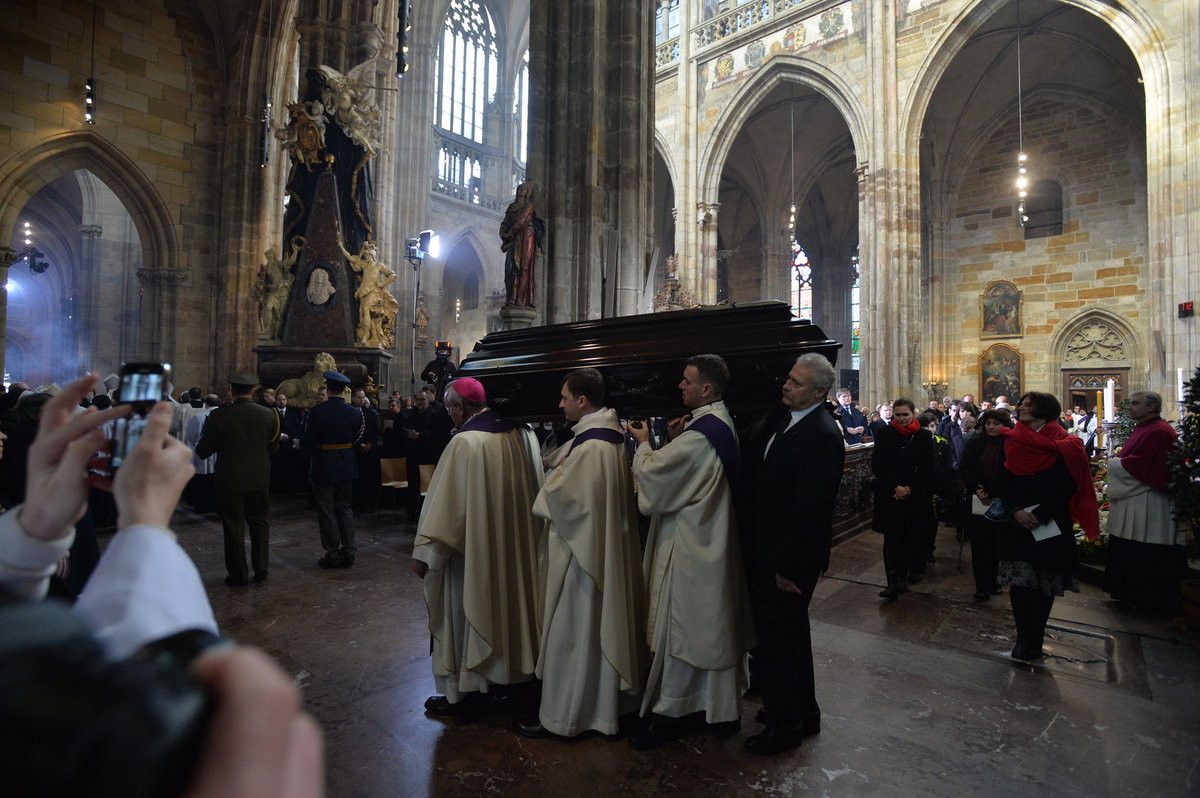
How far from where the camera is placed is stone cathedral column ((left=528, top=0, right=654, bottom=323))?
25.5ft

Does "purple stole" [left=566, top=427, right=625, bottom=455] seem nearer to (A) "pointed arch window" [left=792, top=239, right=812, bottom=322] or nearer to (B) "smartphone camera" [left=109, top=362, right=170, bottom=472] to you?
Answer: (B) "smartphone camera" [left=109, top=362, right=170, bottom=472]

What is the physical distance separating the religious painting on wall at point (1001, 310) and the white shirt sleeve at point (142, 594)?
2184 centimetres

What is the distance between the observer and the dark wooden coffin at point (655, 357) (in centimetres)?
287

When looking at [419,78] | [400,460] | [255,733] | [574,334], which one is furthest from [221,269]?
[255,733]

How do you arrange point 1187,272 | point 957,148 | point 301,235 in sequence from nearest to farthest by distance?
point 301,235 → point 1187,272 → point 957,148

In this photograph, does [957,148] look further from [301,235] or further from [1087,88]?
[301,235]

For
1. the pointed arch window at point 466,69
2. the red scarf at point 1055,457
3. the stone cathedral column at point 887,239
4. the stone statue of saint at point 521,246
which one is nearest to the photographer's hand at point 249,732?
the red scarf at point 1055,457

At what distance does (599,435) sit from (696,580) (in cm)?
73

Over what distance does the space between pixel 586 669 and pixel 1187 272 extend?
13.6 m

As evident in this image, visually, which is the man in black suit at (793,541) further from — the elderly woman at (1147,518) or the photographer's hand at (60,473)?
the elderly woman at (1147,518)

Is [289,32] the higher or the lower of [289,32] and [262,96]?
the higher

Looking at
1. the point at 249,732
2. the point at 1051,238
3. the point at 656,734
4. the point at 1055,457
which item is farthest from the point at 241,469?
the point at 1051,238

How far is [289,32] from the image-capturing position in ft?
46.2

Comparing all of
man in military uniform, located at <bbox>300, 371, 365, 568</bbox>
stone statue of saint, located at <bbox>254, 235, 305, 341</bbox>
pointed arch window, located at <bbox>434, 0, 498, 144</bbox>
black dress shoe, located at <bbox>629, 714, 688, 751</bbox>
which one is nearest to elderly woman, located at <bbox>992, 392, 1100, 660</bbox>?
black dress shoe, located at <bbox>629, 714, 688, 751</bbox>
